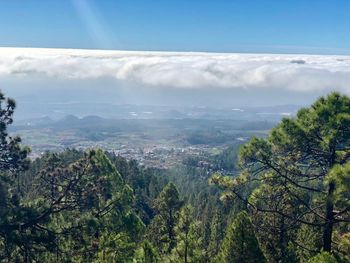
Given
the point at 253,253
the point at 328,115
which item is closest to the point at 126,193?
the point at 253,253

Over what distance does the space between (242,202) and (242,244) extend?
421cm

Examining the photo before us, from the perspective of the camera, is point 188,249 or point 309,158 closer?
point 309,158

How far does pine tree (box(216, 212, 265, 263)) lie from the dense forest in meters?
0.06

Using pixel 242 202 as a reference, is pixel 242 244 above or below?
below

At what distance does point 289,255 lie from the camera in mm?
28688

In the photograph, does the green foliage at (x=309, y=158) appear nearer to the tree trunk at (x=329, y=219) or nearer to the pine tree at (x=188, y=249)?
the tree trunk at (x=329, y=219)

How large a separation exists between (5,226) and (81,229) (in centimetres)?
462

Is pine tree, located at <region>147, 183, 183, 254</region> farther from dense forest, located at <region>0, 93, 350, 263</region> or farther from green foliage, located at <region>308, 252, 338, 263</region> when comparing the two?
green foliage, located at <region>308, 252, 338, 263</region>

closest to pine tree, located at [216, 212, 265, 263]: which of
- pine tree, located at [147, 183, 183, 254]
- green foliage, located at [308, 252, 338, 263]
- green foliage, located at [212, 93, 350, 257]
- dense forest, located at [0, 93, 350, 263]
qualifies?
dense forest, located at [0, 93, 350, 263]

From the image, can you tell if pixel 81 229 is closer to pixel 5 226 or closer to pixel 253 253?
pixel 5 226

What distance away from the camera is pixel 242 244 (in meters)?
25.4

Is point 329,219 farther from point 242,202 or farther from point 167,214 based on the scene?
point 167,214

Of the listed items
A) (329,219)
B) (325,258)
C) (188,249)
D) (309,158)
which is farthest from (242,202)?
(325,258)

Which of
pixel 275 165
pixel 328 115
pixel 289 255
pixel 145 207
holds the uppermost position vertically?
pixel 328 115
